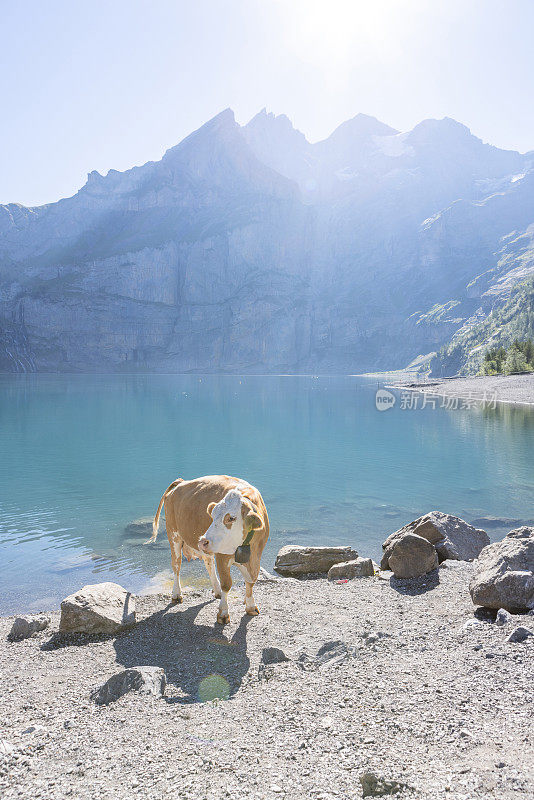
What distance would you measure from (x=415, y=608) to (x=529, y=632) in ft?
8.33

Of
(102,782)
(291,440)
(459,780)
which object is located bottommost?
(291,440)

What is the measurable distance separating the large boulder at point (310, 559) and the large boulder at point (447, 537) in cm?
128

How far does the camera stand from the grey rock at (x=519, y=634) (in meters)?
6.30

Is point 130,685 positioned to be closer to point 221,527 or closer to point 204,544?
point 204,544

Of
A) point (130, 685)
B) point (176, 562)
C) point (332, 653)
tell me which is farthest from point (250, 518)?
point (176, 562)

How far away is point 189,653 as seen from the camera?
767 cm

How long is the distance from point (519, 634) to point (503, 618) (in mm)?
624

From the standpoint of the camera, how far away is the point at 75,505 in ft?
75.8

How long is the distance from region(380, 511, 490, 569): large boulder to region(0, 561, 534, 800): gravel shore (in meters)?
3.25

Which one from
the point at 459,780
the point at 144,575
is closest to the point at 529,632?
the point at 459,780

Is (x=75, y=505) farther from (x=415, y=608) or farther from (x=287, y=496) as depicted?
(x=415, y=608)

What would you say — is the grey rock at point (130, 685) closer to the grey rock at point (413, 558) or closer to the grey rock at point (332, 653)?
the grey rock at point (332, 653)

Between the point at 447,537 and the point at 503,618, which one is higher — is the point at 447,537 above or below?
below

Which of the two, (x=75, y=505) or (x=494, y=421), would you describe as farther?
(x=494, y=421)
